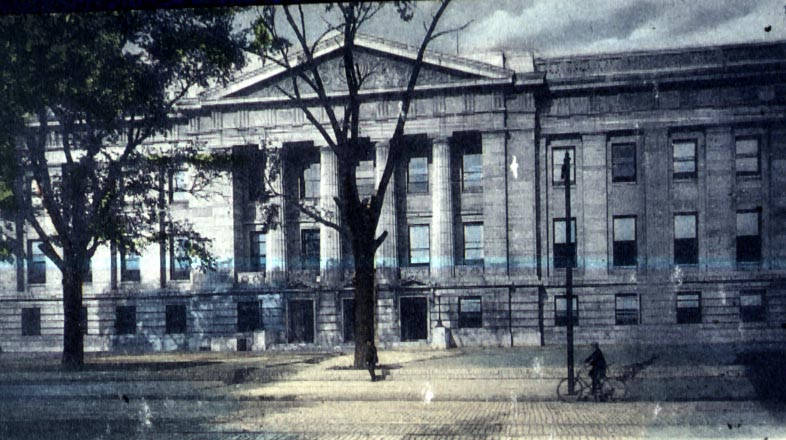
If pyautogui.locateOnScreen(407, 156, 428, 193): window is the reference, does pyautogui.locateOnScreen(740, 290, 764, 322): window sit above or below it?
below

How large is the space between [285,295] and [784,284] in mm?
8059

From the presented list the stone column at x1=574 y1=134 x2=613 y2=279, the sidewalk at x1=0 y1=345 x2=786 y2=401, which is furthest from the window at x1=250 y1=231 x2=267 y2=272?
the stone column at x1=574 y1=134 x2=613 y2=279

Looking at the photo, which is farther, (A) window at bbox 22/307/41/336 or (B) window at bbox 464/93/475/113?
(B) window at bbox 464/93/475/113

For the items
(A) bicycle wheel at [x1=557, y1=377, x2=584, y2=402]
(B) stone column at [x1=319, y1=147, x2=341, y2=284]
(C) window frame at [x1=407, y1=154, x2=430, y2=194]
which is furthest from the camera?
(C) window frame at [x1=407, y1=154, x2=430, y2=194]

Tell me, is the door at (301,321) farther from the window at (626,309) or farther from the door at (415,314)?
the window at (626,309)

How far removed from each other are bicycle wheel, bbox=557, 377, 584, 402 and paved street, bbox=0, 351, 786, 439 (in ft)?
0.64

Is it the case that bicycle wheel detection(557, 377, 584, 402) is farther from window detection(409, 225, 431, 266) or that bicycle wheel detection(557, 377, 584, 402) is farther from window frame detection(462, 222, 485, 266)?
window detection(409, 225, 431, 266)

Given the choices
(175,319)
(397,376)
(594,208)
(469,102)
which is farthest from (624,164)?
(175,319)

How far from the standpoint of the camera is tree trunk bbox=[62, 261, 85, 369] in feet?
30.0

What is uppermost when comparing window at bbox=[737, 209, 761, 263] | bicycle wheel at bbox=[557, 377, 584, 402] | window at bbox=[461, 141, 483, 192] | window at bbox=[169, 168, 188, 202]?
window at bbox=[461, 141, 483, 192]

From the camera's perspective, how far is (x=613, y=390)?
10.1m

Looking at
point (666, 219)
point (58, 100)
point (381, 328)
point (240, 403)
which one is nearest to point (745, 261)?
point (666, 219)

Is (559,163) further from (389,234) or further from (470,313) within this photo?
(389,234)

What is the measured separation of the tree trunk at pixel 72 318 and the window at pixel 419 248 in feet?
19.8
